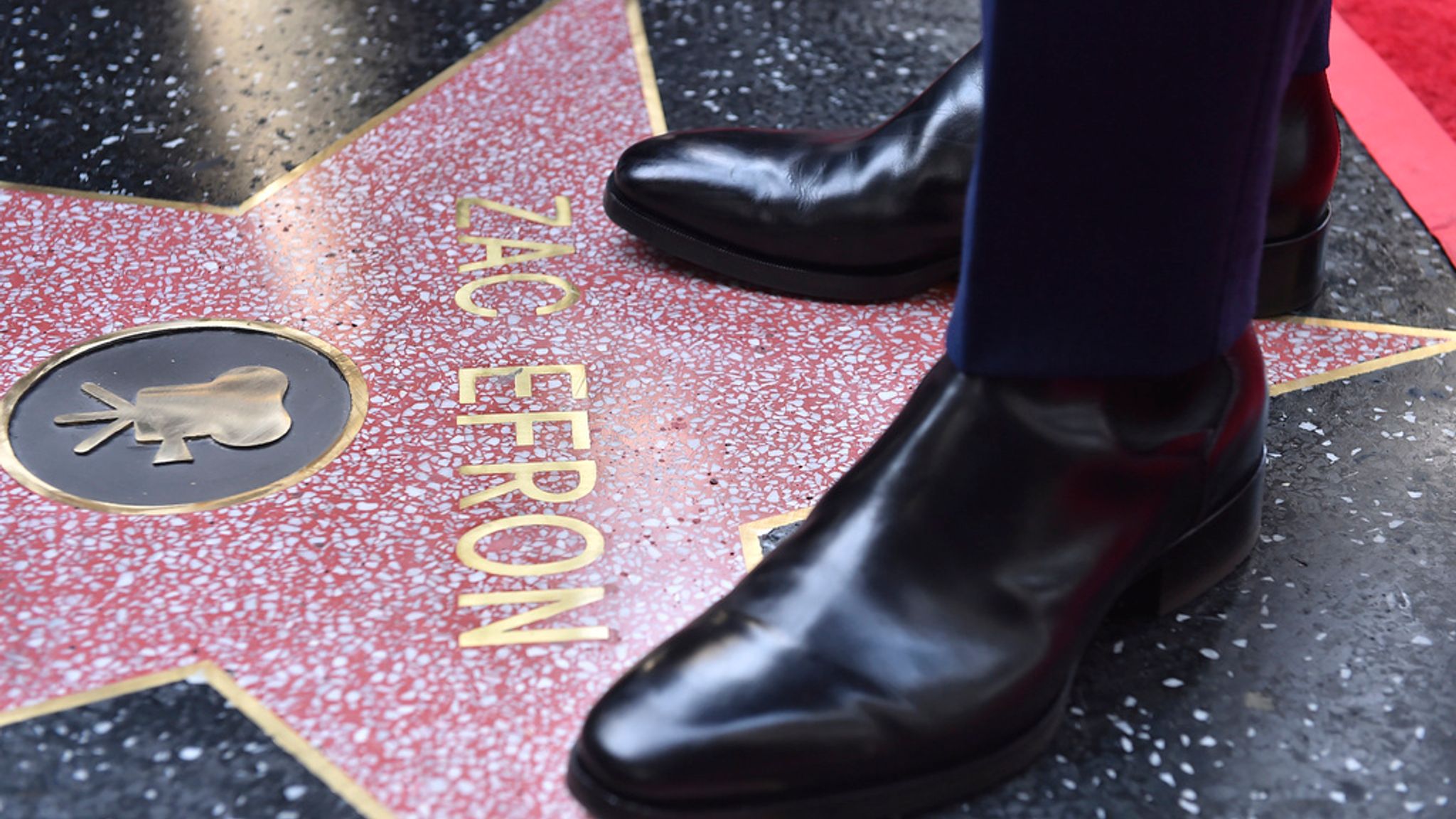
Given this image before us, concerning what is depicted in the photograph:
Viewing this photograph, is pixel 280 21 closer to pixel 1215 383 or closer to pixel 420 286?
pixel 420 286

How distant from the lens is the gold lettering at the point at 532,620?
0.75 metres

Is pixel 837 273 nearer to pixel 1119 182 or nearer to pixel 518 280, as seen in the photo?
pixel 518 280

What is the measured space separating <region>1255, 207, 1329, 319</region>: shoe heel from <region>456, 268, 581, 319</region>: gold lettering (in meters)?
0.49

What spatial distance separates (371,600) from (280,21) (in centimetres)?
85

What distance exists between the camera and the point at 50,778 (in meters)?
0.67

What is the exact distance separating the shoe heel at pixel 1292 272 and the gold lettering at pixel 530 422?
18.6 inches

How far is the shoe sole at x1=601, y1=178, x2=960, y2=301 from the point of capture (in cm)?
104

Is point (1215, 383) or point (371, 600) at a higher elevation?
point (1215, 383)

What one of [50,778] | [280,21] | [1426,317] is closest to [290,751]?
[50,778]

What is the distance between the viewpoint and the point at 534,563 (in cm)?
80

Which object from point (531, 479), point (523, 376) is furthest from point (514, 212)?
point (531, 479)

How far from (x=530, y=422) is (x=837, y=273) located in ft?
0.85

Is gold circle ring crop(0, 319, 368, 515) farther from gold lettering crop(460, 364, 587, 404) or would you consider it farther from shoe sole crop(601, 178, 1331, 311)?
shoe sole crop(601, 178, 1331, 311)

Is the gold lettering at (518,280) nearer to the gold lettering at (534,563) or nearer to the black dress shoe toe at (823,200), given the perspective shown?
the black dress shoe toe at (823,200)
